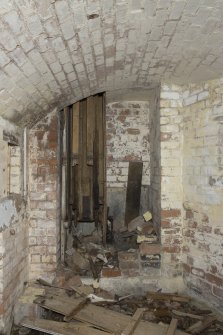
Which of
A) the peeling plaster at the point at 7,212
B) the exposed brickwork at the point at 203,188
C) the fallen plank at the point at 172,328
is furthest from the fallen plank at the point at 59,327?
the exposed brickwork at the point at 203,188

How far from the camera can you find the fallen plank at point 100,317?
317 centimetres

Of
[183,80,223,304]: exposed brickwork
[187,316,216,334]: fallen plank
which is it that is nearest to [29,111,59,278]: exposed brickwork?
[183,80,223,304]: exposed brickwork

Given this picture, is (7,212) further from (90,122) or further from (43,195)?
(90,122)

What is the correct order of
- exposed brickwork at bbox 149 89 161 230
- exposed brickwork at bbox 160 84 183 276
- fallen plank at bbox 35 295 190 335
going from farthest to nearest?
exposed brickwork at bbox 149 89 161 230 → exposed brickwork at bbox 160 84 183 276 → fallen plank at bbox 35 295 190 335

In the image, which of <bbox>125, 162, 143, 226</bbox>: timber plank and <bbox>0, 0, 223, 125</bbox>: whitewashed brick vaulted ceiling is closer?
<bbox>0, 0, 223, 125</bbox>: whitewashed brick vaulted ceiling

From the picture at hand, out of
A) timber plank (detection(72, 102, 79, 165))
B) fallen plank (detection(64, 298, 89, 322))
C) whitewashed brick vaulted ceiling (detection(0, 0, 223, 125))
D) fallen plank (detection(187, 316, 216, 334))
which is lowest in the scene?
fallen plank (detection(187, 316, 216, 334))

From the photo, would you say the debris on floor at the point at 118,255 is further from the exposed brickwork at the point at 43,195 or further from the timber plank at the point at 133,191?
the exposed brickwork at the point at 43,195

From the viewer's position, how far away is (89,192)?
4867 mm

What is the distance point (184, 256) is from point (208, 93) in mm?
2171

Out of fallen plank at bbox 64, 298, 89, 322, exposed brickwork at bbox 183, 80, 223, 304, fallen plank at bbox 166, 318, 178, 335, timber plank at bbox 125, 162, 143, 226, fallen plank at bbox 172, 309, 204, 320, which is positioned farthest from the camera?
timber plank at bbox 125, 162, 143, 226

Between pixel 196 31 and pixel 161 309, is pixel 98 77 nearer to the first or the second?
pixel 196 31

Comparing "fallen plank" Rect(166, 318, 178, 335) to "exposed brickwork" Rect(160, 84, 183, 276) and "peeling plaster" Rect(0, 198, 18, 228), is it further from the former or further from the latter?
"peeling plaster" Rect(0, 198, 18, 228)

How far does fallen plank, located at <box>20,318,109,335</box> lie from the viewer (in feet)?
10.2

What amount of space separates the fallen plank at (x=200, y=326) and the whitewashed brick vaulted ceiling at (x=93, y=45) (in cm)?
276
